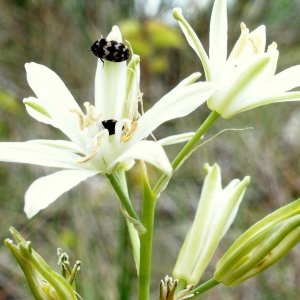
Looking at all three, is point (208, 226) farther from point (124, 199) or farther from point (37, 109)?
point (37, 109)

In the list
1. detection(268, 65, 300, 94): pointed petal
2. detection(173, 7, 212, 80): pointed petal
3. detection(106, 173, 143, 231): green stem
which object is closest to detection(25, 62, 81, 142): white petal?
detection(106, 173, 143, 231): green stem

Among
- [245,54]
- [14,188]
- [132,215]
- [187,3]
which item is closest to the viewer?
[132,215]

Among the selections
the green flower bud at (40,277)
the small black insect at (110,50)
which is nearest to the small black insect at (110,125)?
the small black insect at (110,50)

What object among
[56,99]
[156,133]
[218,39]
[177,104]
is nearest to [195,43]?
[218,39]

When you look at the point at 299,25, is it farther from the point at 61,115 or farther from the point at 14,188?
the point at 61,115

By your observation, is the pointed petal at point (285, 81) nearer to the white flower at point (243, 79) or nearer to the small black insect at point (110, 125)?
the white flower at point (243, 79)

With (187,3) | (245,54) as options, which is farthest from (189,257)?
(187,3)
